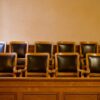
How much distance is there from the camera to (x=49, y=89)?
239 centimetres

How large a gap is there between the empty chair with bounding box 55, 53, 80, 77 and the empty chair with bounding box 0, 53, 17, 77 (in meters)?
0.66

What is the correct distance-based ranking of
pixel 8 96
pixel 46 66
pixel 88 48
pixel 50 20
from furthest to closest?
1. pixel 50 20
2. pixel 88 48
3. pixel 46 66
4. pixel 8 96

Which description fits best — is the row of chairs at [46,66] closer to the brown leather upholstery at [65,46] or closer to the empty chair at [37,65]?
the empty chair at [37,65]

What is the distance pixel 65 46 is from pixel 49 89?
6.99 feet

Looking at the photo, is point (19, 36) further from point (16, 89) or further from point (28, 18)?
point (16, 89)

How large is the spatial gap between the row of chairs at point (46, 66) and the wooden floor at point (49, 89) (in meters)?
1.00

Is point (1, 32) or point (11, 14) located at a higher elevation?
point (11, 14)

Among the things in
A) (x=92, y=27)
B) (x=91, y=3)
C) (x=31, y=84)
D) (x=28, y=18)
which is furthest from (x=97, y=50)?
(x=31, y=84)

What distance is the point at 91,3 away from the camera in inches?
195

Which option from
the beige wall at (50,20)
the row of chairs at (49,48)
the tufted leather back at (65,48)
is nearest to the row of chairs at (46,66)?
the row of chairs at (49,48)

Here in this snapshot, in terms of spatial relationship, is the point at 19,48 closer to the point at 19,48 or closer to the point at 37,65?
the point at 19,48

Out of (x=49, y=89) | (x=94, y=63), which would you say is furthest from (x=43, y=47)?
(x=49, y=89)

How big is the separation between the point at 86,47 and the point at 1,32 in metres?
1.76

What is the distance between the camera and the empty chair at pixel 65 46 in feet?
14.5
